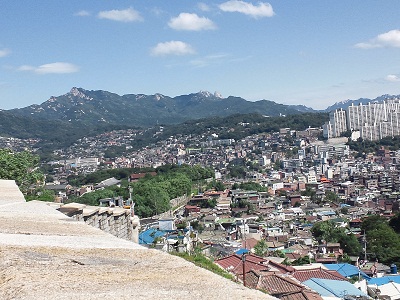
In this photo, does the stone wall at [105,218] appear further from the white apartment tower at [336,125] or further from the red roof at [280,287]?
the white apartment tower at [336,125]

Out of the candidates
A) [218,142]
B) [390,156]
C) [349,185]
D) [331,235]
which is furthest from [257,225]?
[218,142]

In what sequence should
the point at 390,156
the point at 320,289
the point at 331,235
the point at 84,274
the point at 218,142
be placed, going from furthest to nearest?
the point at 218,142, the point at 390,156, the point at 331,235, the point at 320,289, the point at 84,274

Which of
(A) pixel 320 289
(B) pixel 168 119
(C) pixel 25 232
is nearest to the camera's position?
(C) pixel 25 232

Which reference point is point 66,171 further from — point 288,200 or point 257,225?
point 257,225

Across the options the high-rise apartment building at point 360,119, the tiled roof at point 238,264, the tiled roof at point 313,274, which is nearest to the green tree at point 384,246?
the tiled roof at point 313,274

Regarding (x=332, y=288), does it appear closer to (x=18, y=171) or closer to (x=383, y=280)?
(x=383, y=280)

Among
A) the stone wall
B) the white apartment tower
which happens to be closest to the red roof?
the stone wall

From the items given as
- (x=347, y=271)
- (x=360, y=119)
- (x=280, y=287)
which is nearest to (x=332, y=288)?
(x=280, y=287)
